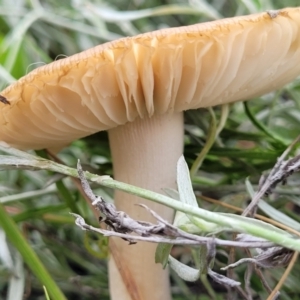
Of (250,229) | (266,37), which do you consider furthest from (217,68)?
(250,229)

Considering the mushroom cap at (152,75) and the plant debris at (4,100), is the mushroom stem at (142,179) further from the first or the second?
Answer: the plant debris at (4,100)

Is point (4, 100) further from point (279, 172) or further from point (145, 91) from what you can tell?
point (279, 172)

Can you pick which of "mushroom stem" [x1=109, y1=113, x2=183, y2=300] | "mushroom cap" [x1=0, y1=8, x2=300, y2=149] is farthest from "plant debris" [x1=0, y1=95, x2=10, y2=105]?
"mushroom stem" [x1=109, y1=113, x2=183, y2=300]

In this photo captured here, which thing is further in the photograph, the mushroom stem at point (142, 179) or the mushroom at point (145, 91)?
the mushroom stem at point (142, 179)

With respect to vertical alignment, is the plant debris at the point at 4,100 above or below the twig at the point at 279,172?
above

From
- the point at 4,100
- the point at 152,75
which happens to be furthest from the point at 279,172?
the point at 4,100

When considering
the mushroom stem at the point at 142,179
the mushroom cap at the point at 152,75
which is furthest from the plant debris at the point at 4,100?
the mushroom stem at the point at 142,179
